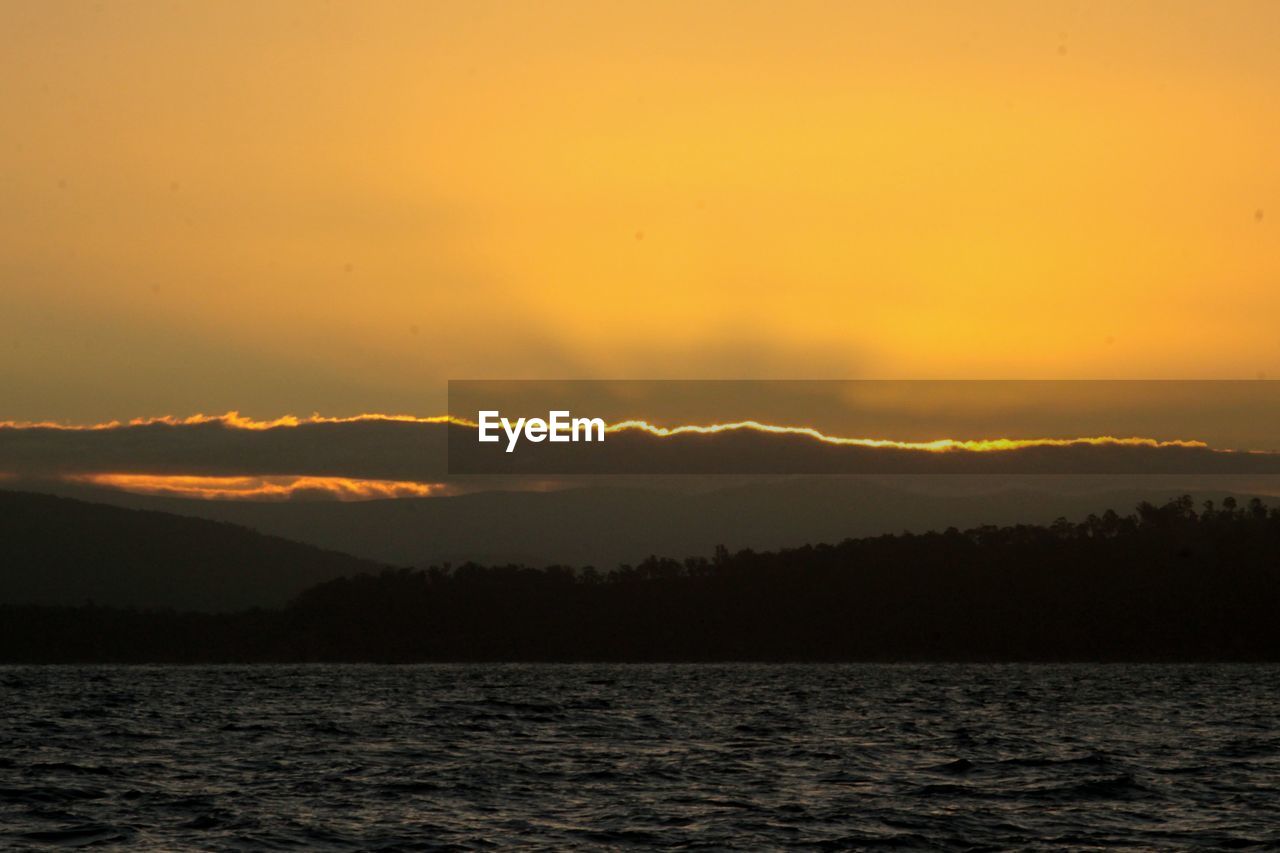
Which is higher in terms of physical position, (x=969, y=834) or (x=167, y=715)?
(x=969, y=834)

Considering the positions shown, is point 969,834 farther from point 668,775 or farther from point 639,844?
point 668,775

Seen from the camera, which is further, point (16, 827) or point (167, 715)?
point (167, 715)

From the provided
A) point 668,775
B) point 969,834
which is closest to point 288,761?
point 668,775

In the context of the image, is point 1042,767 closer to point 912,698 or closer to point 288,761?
point 288,761

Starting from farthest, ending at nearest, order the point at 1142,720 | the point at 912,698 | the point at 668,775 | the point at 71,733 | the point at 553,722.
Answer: the point at 912,698 → the point at 1142,720 → the point at 553,722 → the point at 71,733 → the point at 668,775

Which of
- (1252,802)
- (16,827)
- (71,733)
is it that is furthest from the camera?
(71,733)

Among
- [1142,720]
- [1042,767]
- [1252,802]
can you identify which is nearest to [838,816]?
[1252,802]
